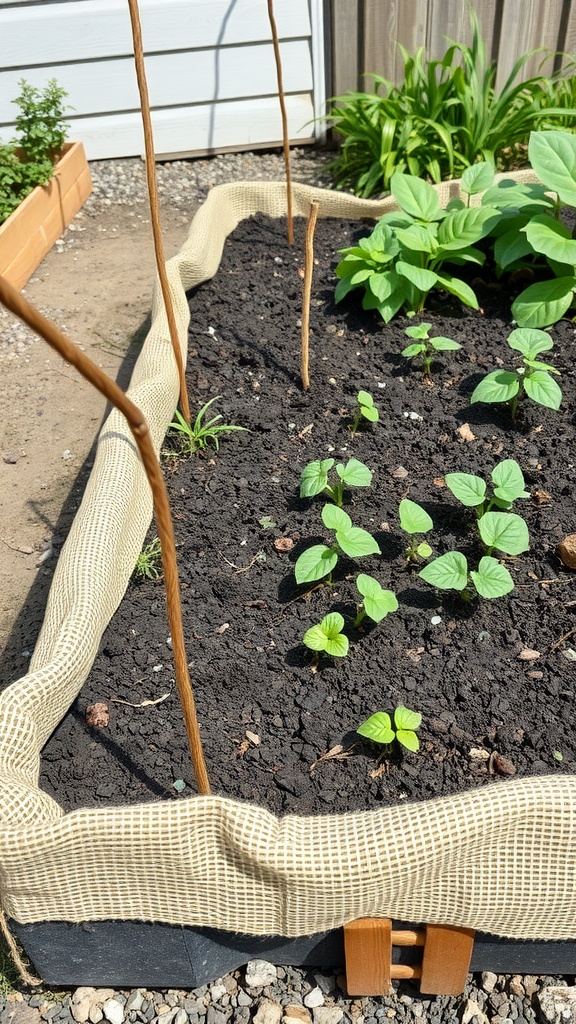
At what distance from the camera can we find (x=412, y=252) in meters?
2.74

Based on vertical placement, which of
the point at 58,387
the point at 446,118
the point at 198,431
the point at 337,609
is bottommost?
the point at 58,387

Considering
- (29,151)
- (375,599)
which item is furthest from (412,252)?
(29,151)

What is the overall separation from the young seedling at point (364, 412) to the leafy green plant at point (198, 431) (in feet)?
1.10

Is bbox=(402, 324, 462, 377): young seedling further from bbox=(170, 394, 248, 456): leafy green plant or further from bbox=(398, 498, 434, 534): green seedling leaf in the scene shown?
bbox=(398, 498, 434, 534): green seedling leaf

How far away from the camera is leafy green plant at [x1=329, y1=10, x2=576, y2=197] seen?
376 centimetres

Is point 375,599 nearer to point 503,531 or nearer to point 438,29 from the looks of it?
point 503,531

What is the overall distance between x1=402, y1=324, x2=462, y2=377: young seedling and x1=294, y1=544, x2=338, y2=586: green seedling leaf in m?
0.90

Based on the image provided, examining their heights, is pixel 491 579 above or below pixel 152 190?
below

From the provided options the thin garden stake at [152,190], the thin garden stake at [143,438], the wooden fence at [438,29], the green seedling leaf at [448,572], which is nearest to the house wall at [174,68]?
the wooden fence at [438,29]

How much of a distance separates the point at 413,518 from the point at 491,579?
0.24 meters

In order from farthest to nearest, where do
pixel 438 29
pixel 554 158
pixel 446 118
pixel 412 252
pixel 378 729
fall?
pixel 438 29, pixel 446 118, pixel 412 252, pixel 554 158, pixel 378 729

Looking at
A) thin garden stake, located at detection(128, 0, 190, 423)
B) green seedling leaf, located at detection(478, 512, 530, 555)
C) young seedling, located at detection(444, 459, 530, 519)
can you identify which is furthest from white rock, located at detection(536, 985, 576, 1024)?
thin garden stake, located at detection(128, 0, 190, 423)

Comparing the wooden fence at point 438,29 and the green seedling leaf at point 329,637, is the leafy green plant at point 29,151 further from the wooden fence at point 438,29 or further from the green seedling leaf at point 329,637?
the green seedling leaf at point 329,637

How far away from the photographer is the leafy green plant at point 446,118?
376 cm
